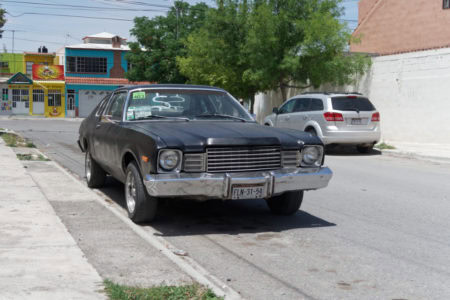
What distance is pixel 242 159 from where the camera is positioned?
6.23 m

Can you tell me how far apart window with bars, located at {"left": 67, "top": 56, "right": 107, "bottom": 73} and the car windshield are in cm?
4852

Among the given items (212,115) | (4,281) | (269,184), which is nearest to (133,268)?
(4,281)

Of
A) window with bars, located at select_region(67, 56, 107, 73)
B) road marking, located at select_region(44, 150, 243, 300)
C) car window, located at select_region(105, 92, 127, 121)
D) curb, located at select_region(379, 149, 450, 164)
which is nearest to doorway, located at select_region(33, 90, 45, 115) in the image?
window with bars, located at select_region(67, 56, 107, 73)

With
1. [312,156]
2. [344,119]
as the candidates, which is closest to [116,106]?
[312,156]

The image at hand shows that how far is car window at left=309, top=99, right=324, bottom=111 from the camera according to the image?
16125 millimetres

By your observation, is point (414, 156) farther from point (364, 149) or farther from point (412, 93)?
point (412, 93)

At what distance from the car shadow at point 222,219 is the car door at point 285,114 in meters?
9.56

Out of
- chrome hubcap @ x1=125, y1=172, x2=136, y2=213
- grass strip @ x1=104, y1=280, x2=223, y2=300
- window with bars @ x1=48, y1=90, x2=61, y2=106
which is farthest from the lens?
window with bars @ x1=48, y1=90, x2=61, y2=106

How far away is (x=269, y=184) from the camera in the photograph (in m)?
6.26

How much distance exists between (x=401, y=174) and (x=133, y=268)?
8.62 m

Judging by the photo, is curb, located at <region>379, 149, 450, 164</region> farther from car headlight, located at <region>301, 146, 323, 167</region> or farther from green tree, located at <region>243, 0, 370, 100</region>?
car headlight, located at <region>301, 146, 323, 167</region>

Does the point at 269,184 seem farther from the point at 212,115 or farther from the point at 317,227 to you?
the point at 212,115

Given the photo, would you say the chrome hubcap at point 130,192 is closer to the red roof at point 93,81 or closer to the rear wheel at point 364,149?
the rear wheel at point 364,149

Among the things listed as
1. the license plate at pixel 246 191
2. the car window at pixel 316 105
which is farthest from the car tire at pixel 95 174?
the car window at pixel 316 105
